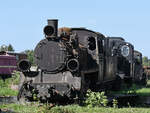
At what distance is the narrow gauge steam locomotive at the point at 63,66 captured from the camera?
1352 cm

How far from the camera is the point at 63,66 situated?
13961 millimetres

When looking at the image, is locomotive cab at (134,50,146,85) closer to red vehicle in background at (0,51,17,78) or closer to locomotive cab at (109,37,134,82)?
locomotive cab at (109,37,134,82)

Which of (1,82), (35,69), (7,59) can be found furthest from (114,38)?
(35,69)

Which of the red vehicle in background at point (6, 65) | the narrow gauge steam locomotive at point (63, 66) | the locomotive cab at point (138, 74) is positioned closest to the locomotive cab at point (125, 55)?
the locomotive cab at point (138, 74)

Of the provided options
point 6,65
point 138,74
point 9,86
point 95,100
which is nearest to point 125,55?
point 138,74

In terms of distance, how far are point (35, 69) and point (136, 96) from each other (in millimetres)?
5528

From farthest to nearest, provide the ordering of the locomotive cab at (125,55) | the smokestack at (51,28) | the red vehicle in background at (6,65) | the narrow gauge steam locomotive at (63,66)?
the red vehicle in background at (6,65)
the locomotive cab at (125,55)
the smokestack at (51,28)
the narrow gauge steam locomotive at (63,66)

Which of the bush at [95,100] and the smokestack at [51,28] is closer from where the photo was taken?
the bush at [95,100]

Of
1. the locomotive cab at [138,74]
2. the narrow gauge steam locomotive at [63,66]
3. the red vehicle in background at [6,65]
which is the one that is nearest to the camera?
the narrow gauge steam locomotive at [63,66]

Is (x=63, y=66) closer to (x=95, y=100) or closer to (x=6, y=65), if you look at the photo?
(x=95, y=100)

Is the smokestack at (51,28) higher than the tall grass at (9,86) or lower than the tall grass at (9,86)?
higher

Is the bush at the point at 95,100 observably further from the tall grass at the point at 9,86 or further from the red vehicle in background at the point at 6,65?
the red vehicle in background at the point at 6,65

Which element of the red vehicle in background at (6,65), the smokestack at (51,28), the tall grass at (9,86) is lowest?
the tall grass at (9,86)

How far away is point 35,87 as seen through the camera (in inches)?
542
